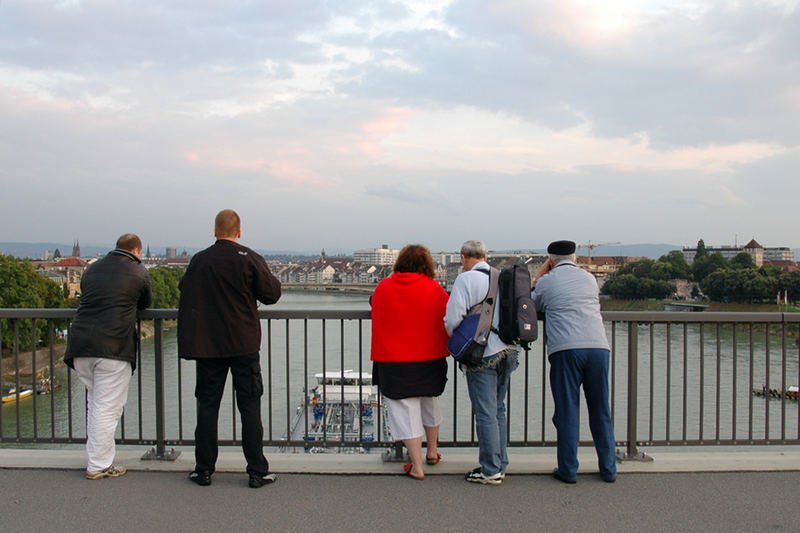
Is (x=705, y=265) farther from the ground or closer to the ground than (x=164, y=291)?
farther from the ground

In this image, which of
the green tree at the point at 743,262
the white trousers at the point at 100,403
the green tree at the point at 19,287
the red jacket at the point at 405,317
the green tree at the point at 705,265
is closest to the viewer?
the red jacket at the point at 405,317

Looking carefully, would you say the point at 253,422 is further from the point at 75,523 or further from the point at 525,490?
the point at 525,490

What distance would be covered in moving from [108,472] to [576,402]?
2.94m

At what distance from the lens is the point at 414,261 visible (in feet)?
12.9

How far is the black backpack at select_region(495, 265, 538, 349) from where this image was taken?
3807mm

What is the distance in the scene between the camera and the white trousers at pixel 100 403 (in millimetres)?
4008

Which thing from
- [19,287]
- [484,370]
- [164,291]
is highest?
[484,370]

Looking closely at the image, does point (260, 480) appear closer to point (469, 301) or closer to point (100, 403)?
point (100, 403)

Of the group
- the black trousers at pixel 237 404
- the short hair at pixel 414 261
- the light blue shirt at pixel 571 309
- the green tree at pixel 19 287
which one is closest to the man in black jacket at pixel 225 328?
the black trousers at pixel 237 404

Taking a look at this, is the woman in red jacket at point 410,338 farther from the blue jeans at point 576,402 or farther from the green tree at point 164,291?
the green tree at point 164,291

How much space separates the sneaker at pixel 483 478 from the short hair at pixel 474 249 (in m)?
1.32

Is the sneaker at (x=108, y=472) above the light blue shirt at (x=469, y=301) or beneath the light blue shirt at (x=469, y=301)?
beneath

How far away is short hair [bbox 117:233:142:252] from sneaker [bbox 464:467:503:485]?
2.55 m

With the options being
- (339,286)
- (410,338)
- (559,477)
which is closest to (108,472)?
(410,338)
